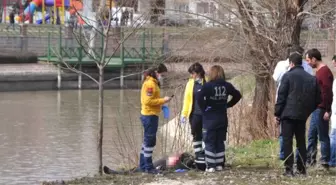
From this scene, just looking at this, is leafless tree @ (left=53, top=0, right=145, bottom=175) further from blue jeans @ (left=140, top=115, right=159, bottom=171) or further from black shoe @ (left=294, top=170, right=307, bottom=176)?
black shoe @ (left=294, top=170, right=307, bottom=176)

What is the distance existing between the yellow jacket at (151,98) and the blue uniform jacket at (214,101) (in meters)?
0.72

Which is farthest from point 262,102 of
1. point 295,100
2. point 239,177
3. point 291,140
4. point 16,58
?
point 16,58

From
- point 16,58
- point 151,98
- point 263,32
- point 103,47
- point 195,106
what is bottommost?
point 16,58

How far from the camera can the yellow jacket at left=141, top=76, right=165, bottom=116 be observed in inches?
400

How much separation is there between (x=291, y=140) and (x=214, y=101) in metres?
1.17

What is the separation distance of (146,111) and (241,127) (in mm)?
4994

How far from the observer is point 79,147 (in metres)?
18.3

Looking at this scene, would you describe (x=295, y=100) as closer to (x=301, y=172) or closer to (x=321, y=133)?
Result: (x=301, y=172)

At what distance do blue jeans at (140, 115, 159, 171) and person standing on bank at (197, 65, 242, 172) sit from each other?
31.4 inches

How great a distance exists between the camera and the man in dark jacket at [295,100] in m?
8.87

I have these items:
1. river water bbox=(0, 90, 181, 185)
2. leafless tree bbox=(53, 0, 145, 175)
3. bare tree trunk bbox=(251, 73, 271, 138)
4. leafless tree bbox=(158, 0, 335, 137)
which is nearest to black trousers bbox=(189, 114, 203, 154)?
leafless tree bbox=(53, 0, 145, 175)

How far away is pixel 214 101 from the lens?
966cm

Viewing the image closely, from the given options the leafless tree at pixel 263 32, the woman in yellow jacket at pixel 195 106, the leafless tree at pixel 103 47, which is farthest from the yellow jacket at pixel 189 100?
the leafless tree at pixel 263 32

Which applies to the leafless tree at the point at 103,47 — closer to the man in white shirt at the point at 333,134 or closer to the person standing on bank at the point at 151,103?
the person standing on bank at the point at 151,103
